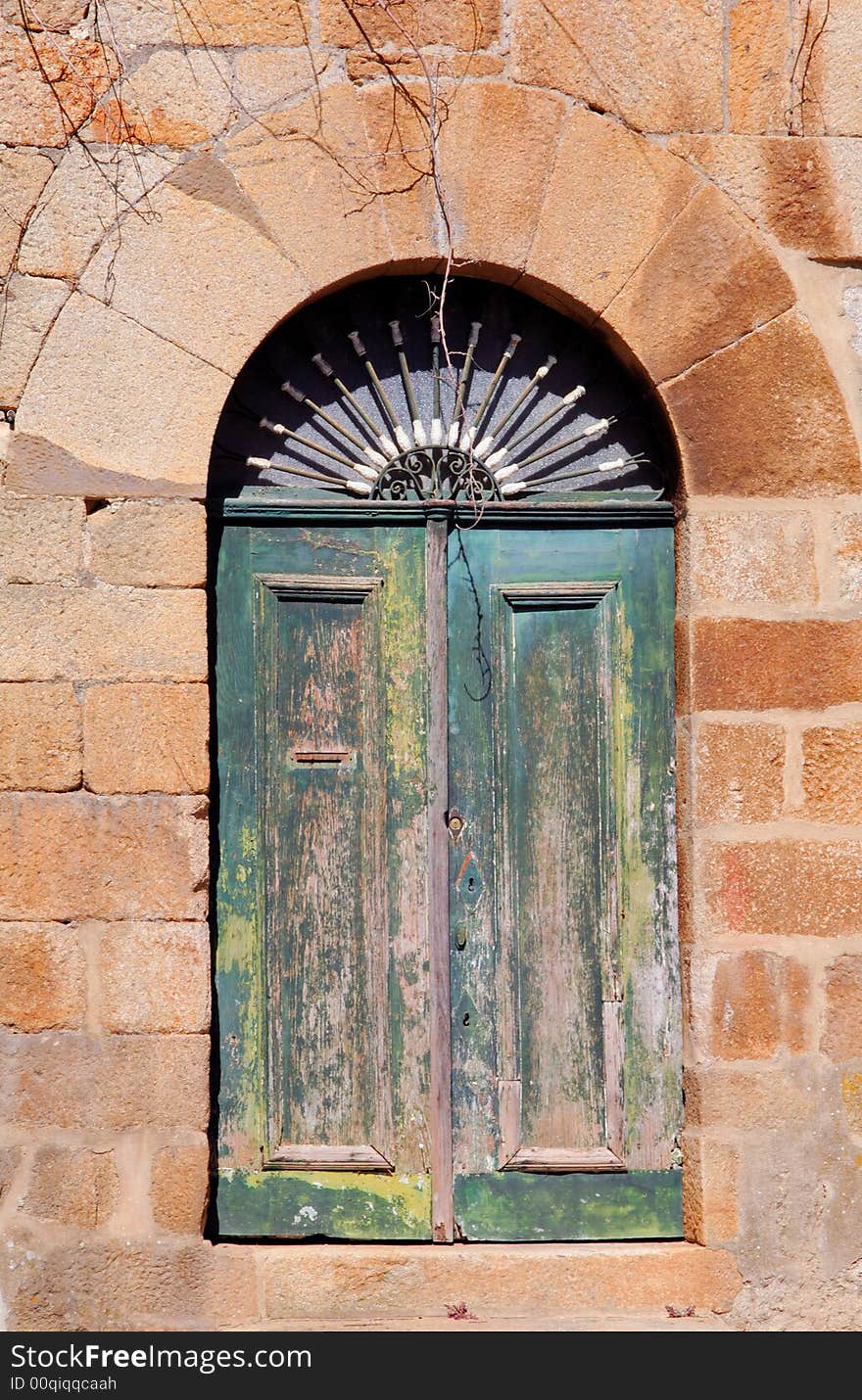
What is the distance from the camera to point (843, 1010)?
12.5 ft

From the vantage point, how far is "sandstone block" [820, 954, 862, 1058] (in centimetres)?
380

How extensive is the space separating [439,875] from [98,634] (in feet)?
3.54

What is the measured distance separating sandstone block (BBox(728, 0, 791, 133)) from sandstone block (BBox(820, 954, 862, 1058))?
7.19 feet

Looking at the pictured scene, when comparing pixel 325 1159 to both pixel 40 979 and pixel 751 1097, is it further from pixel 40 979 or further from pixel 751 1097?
pixel 751 1097

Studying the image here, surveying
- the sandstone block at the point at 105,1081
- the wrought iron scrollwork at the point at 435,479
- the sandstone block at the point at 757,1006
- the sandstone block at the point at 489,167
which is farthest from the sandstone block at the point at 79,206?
the sandstone block at the point at 757,1006

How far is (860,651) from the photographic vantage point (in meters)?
3.87

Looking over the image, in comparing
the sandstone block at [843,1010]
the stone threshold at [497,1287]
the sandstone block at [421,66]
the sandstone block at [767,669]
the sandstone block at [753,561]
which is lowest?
the stone threshold at [497,1287]

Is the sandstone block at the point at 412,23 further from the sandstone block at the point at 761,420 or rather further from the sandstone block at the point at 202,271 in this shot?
the sandstone block at the point at 761,420

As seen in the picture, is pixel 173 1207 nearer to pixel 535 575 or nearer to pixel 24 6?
pixel 535 575

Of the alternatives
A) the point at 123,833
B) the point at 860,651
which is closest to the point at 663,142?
the point at 860,651

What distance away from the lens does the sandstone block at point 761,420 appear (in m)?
3.89

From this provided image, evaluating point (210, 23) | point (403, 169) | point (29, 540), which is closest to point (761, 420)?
point (403, 169)

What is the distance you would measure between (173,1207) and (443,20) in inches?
122

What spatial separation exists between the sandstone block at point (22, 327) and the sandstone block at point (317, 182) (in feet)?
1.90
